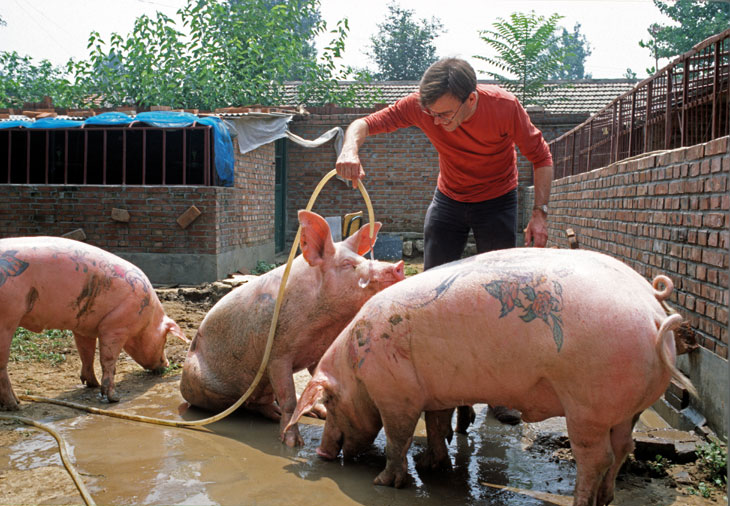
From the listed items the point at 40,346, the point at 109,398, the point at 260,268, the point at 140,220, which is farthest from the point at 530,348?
the point at 260,268

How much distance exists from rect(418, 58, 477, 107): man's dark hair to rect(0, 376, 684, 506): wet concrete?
201 centimetres

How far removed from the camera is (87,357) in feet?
17.3

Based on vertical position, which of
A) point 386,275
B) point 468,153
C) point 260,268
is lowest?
point 260,268

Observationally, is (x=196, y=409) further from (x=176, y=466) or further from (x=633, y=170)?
(x=633, y=170)

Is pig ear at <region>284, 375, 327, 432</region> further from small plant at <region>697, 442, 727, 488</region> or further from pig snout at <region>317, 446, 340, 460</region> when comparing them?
small plant at <region>697, 442, 727, 488</region>

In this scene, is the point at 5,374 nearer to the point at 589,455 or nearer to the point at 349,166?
the point at 349,166

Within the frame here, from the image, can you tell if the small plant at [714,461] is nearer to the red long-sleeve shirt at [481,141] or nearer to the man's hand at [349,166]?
the red long-sleeve shirt at [481,141]

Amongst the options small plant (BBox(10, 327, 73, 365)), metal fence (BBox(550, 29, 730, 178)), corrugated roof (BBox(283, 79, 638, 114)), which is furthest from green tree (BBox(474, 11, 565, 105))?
small plant (BBox(10, 327, 73, 365))

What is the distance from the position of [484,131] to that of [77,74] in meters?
15.2

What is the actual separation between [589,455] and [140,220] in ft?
29.4

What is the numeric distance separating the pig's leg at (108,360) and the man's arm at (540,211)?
10.4ft

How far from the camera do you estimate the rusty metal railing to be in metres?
10.2

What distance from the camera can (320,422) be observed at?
4.43m

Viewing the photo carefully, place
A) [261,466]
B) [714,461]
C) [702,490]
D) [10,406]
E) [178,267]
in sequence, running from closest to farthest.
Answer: [702,490], [714,461], [261,466], [10,406], [178,267]
